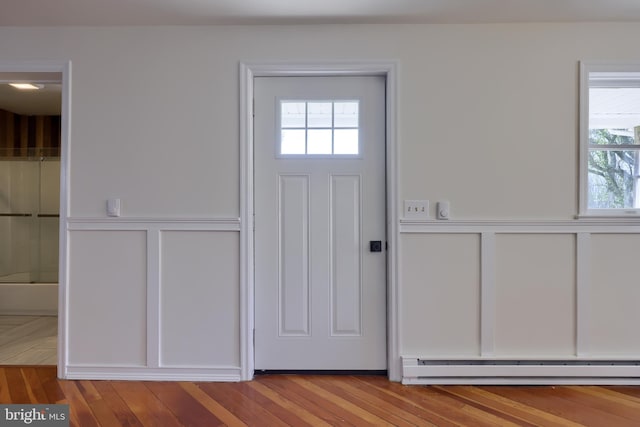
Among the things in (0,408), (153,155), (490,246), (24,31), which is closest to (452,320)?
(490,246)

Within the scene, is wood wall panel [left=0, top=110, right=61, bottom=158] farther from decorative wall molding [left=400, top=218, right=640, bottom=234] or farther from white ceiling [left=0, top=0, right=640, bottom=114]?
decorative wall molding [left=400, top=218, right=640, bottom=234]

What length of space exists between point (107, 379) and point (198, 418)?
826 mm

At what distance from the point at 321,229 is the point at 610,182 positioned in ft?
6.29

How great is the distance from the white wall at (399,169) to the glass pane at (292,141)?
1.00 feet

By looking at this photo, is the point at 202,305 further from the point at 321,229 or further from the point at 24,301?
the point at 24,301

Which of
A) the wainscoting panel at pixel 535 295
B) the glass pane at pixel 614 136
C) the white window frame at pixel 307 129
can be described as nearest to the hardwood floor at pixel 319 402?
the wainscoting panel at pixel 535 295

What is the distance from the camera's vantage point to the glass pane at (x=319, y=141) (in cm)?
236

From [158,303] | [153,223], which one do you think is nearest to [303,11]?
[153,223]

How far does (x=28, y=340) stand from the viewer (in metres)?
3.00

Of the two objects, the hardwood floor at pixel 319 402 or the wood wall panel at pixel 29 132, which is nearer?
the hardwood floor at pixel 319 402

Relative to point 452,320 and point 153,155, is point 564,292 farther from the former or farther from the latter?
point 153,155

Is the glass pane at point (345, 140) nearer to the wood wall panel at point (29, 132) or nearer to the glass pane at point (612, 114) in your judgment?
the glass pane at point (612, 114)

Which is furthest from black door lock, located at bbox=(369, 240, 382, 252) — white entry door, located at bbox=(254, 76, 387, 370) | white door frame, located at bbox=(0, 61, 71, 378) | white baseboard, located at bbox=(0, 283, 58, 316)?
white baseboard, located at bbox=(0, 283, 58, 316)

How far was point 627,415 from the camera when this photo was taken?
190 centimetres
